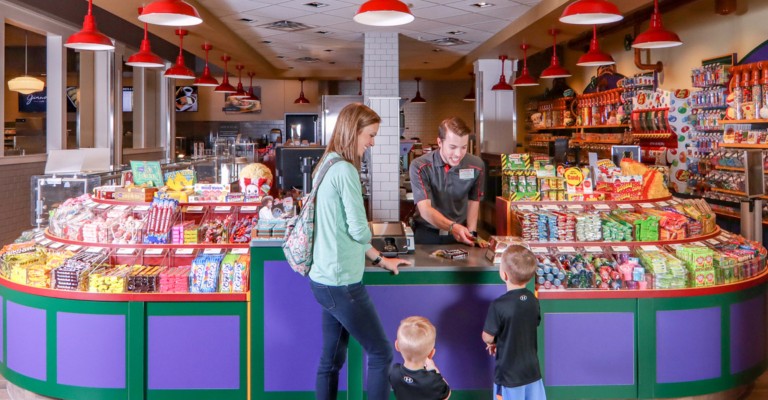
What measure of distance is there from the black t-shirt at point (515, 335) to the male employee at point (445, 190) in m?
1.22

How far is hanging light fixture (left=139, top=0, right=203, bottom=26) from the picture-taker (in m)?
4.07

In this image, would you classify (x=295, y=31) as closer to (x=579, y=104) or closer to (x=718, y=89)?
(x=718, y=89)

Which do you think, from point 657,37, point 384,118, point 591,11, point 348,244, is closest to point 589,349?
point 348,244

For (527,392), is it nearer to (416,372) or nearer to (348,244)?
(416,372)

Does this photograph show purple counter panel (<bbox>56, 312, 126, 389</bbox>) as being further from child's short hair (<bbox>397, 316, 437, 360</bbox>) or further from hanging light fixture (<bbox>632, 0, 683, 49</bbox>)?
hanging light fixture (<bbox>632, 0, 683, 49</bbox>)

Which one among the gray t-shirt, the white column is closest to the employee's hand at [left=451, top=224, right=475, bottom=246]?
the gray t-shirt

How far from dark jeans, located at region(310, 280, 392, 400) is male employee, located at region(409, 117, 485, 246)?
4.21 ft

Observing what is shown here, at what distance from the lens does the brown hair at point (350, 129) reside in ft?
9.39

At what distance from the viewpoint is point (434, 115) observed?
1819cm

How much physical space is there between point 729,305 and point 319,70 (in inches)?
467

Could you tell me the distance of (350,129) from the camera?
2.86m

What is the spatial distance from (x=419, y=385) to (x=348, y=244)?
0.73 metres

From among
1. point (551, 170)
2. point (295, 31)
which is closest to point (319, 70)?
point (295, 31)

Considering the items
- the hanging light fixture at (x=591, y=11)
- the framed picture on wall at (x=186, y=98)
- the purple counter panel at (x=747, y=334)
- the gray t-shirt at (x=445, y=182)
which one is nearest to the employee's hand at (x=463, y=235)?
the gray t-shirt at (x=445, y=182)
